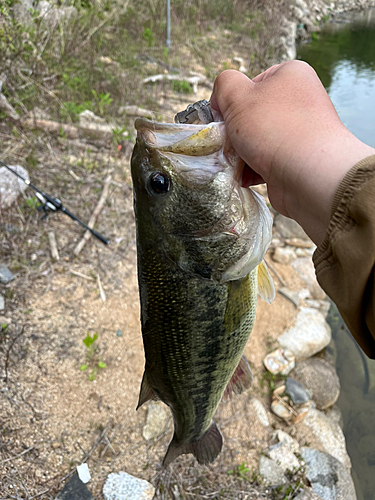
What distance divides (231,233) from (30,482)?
2.48 m

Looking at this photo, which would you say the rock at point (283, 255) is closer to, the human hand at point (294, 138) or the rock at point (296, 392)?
the rock at point (296, 392)

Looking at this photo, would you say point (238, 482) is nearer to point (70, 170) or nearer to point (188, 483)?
point (188, 483)

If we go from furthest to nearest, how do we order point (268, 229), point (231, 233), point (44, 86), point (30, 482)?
point (44, 86)
point (30, 482)
point (268, 229)
point (231, 233)

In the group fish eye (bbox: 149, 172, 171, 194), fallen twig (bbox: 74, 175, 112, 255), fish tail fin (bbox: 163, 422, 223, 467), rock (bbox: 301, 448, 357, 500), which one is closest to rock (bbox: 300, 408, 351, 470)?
rock (bbox: 301, 448, 357, 500)

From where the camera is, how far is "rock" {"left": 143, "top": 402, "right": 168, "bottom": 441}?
3.17 metres

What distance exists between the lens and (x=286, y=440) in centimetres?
352

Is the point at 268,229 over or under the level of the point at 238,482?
over

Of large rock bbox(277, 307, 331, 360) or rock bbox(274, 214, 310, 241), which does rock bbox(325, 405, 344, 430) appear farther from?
rock bbox(274, 214, 310, 241)

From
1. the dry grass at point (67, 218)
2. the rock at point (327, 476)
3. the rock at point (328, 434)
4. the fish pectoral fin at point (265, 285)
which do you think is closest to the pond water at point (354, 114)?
the rock at point (328, 434)

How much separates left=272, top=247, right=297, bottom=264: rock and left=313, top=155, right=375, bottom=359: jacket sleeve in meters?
4.37

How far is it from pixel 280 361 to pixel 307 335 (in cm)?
63

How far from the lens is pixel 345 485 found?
10.9 ft

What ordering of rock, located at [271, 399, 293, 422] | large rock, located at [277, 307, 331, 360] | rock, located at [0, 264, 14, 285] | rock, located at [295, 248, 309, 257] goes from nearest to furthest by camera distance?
rock, located at [0, 264, 14, 285], rock, located at [271, 399, 293, 422], large rock, located at [277, 307, 331, 360], rock, located at [295, 248, 309, 257]

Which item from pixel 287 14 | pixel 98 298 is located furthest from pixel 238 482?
pixel 287 14
